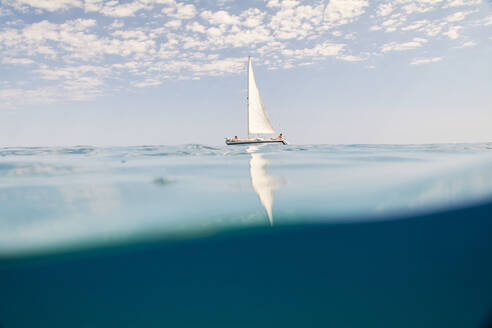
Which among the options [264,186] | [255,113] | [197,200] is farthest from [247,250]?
[255,113]

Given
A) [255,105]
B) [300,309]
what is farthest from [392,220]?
[255,105]

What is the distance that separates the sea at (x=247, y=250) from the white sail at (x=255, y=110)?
113 feet

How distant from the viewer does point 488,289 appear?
6812 millimetres

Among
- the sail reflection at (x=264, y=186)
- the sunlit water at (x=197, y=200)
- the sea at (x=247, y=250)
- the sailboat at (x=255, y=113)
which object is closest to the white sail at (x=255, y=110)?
the sailboat at (x=255, y=113)

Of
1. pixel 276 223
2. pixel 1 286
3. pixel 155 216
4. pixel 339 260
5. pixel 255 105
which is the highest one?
pixel 255 105

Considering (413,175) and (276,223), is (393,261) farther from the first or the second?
(276,223)

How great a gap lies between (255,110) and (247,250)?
38.4 m

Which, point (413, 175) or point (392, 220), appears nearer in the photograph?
point (392, 220)

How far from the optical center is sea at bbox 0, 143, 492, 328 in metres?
6.45

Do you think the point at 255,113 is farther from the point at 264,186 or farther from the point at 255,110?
the point at 264,186

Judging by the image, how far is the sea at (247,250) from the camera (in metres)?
6.45

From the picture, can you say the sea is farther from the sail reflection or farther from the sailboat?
the sailboat

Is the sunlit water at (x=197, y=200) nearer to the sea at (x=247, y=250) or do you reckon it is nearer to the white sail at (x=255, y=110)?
the sea at (x=247, y=250)

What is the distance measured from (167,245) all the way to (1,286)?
3.86 m
